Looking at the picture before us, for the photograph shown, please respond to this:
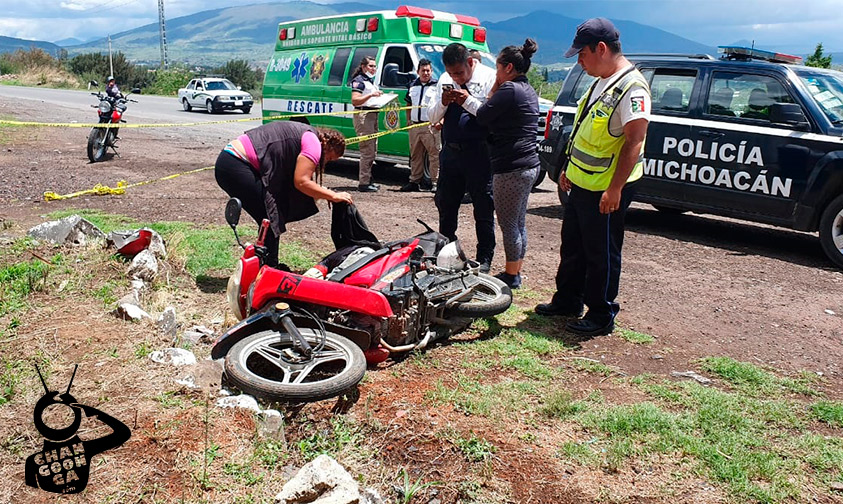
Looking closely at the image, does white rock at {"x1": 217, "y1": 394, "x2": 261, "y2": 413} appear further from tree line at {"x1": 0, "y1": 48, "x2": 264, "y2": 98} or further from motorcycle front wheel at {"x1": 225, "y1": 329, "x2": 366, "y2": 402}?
tree line at {"x1": 0, "y1": 48, "x2": 264, "y2": 98}

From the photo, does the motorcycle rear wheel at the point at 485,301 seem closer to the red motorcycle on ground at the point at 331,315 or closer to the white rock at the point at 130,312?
the red motorcycle on ground at the point at 331,315

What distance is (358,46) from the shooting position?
11375 mm

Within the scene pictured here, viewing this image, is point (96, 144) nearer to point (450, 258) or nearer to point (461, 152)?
point (461, 152)

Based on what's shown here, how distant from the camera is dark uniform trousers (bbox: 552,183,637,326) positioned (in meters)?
4.53

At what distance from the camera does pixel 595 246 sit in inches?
180

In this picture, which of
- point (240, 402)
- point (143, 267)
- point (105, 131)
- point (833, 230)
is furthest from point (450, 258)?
point (105, 131)

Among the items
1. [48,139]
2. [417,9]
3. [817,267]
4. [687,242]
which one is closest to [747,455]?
[817,267]

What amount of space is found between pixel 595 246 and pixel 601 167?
524 mm

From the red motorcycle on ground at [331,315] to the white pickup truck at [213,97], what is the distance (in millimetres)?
24878

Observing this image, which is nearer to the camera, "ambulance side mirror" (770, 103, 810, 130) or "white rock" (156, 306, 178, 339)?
"white rock" (156, 306, 178, 339)

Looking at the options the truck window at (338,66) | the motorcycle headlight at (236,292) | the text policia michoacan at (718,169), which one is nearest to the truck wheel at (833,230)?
the text policia michoacan at (718,169)

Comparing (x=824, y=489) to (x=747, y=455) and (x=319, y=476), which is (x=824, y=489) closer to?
(x=747, y=455)

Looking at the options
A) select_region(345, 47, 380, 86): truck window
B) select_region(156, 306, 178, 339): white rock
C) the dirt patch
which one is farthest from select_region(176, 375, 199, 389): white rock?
select_region(345, 47, 380, 86): truck window

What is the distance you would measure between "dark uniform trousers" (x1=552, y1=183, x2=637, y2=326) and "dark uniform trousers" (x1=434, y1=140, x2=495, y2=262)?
30.4 inches
